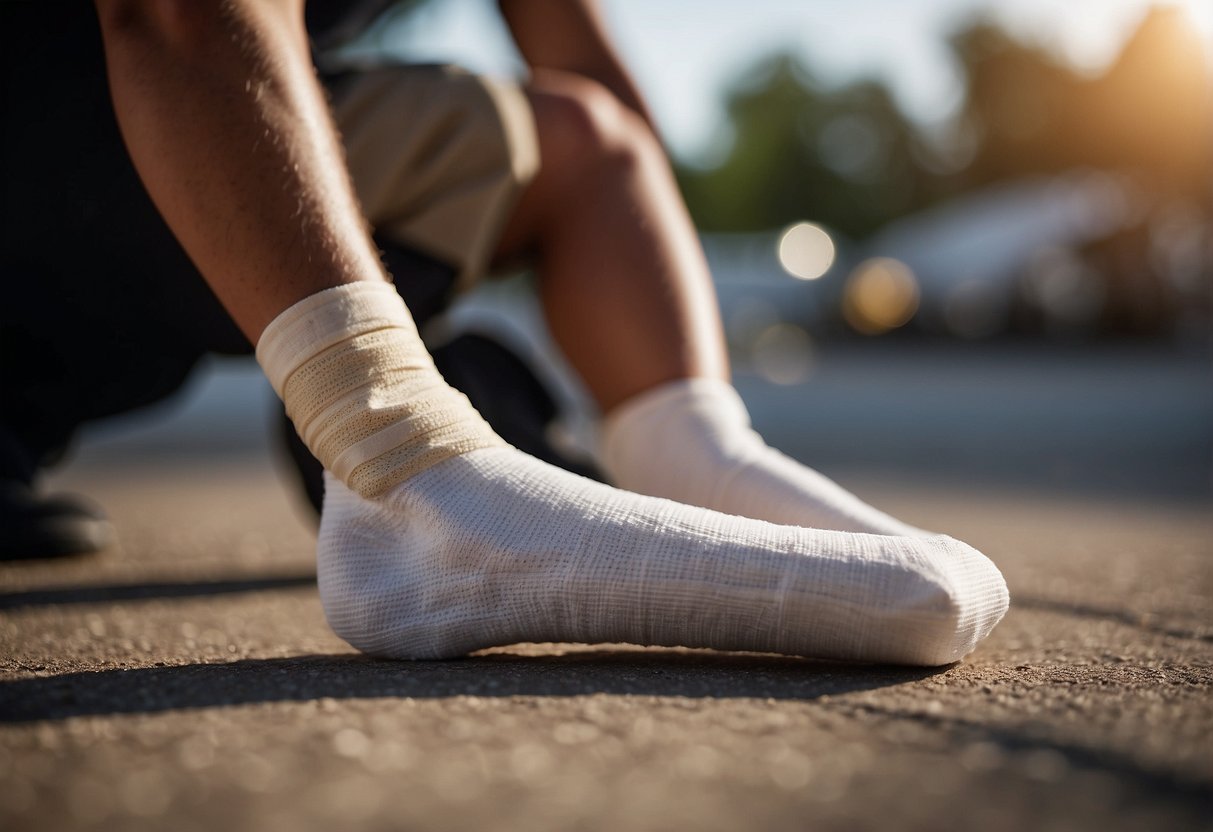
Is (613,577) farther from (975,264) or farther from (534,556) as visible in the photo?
(975,264)

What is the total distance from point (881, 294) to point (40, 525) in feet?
41.9

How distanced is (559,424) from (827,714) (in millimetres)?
842

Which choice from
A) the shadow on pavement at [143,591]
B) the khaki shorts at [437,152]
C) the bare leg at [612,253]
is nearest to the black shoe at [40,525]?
the shadow on pavement at [143,591]

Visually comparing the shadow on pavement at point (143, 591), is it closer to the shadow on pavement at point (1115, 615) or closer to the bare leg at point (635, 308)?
the bare leg at point (635, 308)

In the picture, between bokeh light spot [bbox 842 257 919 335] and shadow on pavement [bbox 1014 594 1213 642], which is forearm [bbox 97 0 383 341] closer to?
shadow on pavement [bbox 1014 594 1213 642]

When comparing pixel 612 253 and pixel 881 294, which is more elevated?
pixel 612 253

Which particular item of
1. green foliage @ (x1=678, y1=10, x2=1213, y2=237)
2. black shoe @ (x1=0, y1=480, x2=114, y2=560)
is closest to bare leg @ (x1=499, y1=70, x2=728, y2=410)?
black shoe @ (x1=0, y1=480, x2=114, y2=560)

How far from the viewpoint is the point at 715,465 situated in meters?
1.18

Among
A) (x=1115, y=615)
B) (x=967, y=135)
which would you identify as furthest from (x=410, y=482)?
(x=967, y=135)

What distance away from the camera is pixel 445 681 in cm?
84

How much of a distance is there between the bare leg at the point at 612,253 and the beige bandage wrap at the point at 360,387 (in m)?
0.41

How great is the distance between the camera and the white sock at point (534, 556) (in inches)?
34.1

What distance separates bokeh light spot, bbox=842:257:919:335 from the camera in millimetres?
13406

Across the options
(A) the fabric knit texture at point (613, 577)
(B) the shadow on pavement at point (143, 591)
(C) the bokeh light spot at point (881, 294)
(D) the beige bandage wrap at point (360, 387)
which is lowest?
(C) the bokeh light spot at point (881, 294)
